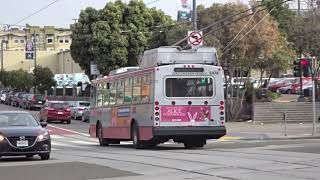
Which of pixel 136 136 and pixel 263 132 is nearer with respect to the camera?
pixel 136 136

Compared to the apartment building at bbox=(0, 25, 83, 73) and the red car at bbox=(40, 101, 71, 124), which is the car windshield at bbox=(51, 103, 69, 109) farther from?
the apartment building at bbox=(0, 25, 83, 73)

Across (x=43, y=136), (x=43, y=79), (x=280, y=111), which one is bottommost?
(x=43, y=136)

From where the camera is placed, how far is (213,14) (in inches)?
1778

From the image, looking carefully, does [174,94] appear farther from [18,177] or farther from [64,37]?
[64,37]

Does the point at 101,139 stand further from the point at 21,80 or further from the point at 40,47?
the point at 40,47

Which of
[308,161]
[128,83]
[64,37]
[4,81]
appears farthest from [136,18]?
[64,37]

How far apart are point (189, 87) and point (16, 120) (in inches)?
256

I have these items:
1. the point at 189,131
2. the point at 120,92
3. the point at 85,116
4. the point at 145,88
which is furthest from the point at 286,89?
the point at 189,131

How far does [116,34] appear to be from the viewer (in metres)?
53.8

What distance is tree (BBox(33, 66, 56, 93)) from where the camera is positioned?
82.5 m

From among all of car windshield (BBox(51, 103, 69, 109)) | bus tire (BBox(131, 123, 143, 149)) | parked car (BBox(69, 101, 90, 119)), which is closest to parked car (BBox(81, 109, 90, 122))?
parked car (BBox(69, 101, 90, 119))

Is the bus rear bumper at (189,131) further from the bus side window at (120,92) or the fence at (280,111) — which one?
the fence at (280,111)

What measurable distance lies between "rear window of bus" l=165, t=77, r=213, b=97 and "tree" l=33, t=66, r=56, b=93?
6178 cm

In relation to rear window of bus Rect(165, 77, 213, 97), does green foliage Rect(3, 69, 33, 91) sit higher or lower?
higher
